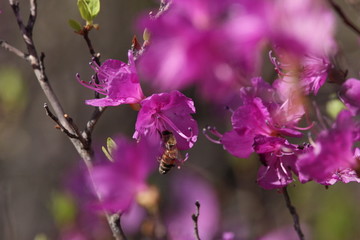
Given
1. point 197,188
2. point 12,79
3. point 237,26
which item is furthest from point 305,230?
point 237,26

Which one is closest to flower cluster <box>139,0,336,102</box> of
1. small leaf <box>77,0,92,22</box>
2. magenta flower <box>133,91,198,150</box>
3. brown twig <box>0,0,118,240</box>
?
magenta flower <box>133,91,198,150</box>

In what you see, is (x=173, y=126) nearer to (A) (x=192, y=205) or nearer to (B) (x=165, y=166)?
(B) (x=165, y=166)

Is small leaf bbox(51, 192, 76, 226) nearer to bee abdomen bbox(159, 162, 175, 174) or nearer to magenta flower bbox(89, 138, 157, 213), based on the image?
bee abdomen bbox(159, 162, 175, 174)

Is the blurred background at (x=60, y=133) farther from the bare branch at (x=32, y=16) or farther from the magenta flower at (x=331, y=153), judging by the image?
the magenta flower at (x=331, y=153)

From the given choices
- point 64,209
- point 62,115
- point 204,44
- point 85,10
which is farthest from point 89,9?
point 64,209

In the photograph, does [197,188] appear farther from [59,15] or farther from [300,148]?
[59,15]
